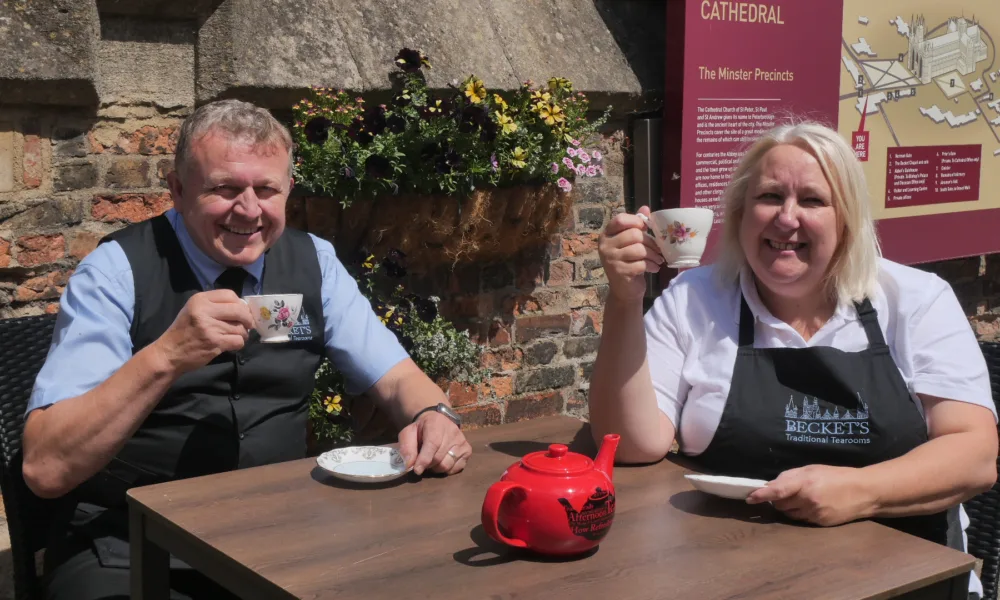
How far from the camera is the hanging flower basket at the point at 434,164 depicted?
11.6 ft

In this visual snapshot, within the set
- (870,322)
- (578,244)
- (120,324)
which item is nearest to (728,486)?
(870,322)

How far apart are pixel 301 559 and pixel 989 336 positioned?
238 inches

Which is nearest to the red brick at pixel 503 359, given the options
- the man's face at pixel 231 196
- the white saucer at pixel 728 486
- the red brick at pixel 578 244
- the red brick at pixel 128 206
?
the red brick at pixel 578 244

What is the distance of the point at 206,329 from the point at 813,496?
1.17m

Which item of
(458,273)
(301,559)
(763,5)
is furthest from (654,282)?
(301,559)

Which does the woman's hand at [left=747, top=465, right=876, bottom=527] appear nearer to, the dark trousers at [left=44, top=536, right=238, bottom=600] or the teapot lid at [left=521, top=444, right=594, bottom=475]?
the teapot lid at [left=521, top=444, right=594, bottom=475]

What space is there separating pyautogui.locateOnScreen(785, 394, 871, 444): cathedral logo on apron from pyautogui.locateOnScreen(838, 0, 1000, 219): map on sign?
334cm

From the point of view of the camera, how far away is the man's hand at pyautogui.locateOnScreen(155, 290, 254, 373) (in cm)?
208

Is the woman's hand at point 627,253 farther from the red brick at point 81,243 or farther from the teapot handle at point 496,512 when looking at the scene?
the red brick at point 81,243

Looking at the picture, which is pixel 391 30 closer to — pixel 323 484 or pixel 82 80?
pixel 82 80

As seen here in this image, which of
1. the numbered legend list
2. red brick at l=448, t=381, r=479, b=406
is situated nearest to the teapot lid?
red brick at l=448, t=381, r=479, b=406

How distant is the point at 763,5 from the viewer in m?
4.73

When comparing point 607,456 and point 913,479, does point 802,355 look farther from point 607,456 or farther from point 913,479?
point 607,456

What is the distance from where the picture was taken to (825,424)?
7.48 ft
